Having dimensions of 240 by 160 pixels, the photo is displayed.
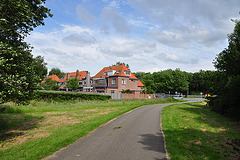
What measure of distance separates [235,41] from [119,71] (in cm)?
3459

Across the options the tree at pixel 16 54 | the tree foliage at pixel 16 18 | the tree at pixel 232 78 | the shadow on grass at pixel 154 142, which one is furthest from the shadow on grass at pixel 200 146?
the tree foliage at pixel 16 18

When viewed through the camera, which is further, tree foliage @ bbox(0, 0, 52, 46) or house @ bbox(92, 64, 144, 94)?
house @ bbox(92, 64, 144, 94)

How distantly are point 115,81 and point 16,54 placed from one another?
4037cm

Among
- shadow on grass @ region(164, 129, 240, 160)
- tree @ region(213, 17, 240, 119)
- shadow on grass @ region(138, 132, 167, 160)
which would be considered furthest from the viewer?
tree @ region(213, 17, 240, 119)

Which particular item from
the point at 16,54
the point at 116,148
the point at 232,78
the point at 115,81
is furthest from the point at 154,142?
the point at 115,81

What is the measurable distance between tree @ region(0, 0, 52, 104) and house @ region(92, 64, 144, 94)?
124 ft

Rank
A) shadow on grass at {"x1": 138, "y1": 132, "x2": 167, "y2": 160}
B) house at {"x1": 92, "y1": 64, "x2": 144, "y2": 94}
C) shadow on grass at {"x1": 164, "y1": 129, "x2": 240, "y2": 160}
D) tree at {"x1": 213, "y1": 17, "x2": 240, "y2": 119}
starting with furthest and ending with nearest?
house at {"x1": 92, "y1": 64, "x2": 144, "y2": 94} < tree at {"x1": 213, "y1": 17, "x2": 240, "y2": 119} < shadow on grass at {"x1": 138, "y1": 132, "x2": 167, "y2": 160} < shadow on grass at {"x1": 164, "y1": 129, "x2": 240, "y2": 160}

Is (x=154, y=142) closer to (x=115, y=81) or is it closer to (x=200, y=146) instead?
(x=200, y=146)

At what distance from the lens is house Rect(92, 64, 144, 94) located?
46625 millimetres

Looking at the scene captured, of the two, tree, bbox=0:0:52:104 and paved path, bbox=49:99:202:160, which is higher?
tree, bbox=0:0:52:104

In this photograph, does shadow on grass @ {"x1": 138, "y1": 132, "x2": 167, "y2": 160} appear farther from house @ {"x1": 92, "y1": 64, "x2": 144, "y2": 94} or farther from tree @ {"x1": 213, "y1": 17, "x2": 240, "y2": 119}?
house @ {"x1": 92, "y1": 64, "x2": 144, "y2": 94}

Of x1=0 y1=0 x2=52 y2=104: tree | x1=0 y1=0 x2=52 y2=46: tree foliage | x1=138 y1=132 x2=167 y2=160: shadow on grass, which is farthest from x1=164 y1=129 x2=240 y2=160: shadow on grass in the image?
x1=0 y1=0 x2=52 y2=46: tree foliage

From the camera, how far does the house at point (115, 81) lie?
46.6m

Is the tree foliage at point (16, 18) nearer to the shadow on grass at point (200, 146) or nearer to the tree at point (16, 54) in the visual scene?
the tree at point (16, 54)
